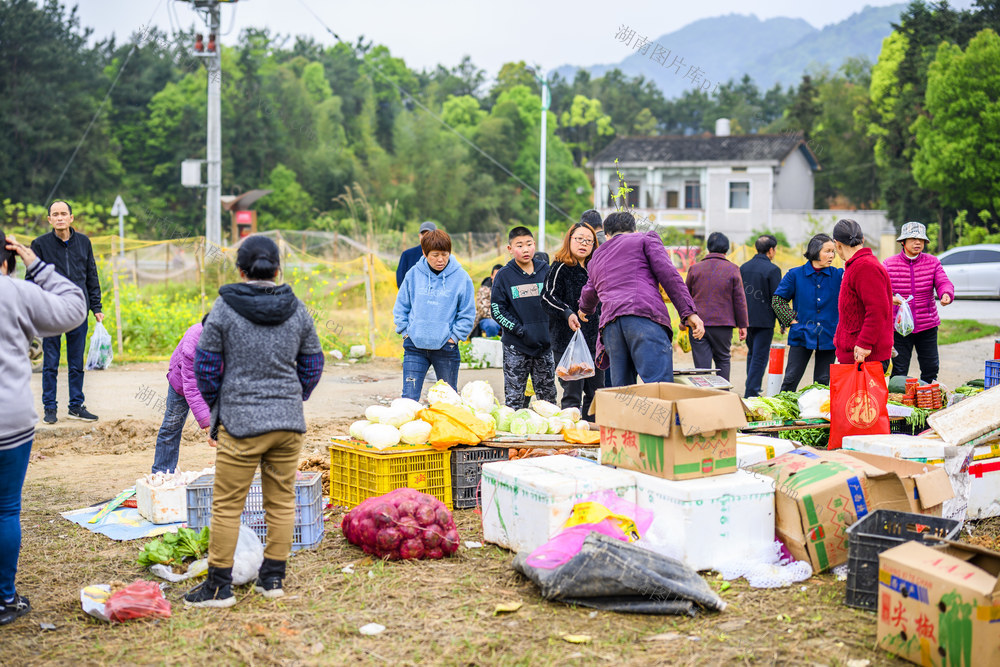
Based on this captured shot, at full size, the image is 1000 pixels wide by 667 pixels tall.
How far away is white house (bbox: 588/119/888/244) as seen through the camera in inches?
1764

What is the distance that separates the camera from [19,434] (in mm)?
4039

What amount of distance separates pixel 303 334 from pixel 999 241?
28.3 m

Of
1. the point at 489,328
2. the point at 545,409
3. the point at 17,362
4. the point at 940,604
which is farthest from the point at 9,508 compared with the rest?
the point at 489,328

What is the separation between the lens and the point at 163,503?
18.7 feet

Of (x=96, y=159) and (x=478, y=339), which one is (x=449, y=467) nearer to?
(x=478, y=339)

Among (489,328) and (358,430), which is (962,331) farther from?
(358,430)

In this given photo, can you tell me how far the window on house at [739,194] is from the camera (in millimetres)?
45750

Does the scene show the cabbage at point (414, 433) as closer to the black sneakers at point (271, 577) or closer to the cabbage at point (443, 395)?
the cabbage at point (443, 395)

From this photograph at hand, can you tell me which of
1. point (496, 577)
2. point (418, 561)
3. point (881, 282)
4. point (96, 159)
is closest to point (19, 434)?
point (418, 561)

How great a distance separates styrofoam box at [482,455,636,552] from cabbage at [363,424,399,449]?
0.75 m

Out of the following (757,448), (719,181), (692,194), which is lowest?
(757,448)

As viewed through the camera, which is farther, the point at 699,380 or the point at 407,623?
the point at 699,380

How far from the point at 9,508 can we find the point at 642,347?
13.0 ft

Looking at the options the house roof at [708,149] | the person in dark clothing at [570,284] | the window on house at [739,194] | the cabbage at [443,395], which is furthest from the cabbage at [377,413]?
the window on house at [739,194]
